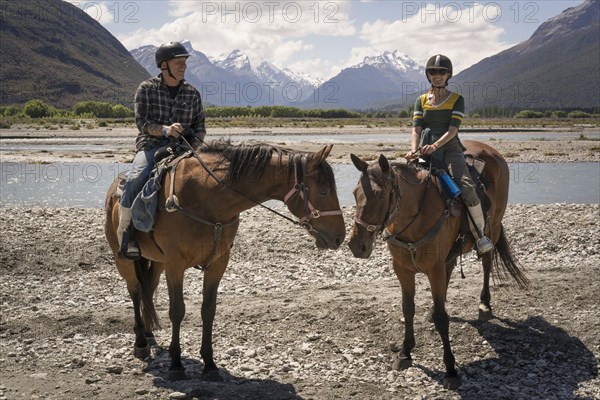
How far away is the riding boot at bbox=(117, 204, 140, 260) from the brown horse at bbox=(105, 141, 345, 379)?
13 cm

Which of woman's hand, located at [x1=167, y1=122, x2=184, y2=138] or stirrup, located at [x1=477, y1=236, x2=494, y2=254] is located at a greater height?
woman's hand, located at [x1=167, y1=122, x2=184, y2=138]

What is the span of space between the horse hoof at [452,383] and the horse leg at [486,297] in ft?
6.83

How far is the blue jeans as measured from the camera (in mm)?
7602

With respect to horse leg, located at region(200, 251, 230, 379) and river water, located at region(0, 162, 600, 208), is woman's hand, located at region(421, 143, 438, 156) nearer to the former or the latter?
horse leg, located at region(200, 251, 230, 379)

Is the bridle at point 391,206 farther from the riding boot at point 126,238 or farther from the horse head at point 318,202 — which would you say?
the riding boot at point 126,238

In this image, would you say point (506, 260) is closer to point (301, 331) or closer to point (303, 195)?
point (301, 331)

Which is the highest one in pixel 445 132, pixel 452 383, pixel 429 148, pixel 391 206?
pixel 445 132

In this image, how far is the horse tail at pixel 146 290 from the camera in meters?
8.47

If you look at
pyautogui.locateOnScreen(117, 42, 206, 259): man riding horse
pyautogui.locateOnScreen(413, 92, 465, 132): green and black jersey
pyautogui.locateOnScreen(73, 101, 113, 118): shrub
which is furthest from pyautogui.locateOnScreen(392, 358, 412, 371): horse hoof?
pyautogui.locateOnScreen(73, 101, 113, 118): shrub

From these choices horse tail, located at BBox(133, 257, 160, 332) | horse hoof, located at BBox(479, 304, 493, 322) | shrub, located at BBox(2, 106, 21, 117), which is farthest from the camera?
shrub, located at BBox(2, 106, 21, 117)

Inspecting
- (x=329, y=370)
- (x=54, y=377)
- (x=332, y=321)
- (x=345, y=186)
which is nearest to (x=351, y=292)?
(x=332, y=321)

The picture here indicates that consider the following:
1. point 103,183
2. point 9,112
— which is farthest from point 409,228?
point 9,112

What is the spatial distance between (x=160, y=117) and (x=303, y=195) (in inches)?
103

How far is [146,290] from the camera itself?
8.48m
